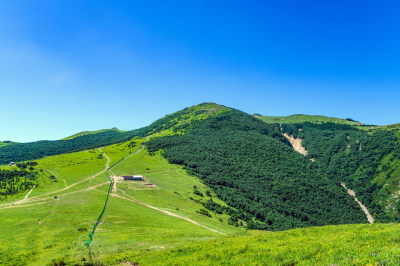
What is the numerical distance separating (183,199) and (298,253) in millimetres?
69271

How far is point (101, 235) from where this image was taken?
43406 millimetres

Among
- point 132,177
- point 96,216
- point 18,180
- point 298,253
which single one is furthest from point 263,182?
point 298,253

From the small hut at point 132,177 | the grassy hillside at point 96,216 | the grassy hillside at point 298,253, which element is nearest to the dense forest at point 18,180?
the grassy hillside at point 96,216

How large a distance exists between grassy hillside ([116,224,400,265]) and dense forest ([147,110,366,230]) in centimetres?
5911

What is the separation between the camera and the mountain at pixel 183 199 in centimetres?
3425

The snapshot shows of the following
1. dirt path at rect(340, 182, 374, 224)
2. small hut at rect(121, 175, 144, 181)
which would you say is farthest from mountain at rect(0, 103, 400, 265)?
small hut at rect(121, 175, 144, 181)

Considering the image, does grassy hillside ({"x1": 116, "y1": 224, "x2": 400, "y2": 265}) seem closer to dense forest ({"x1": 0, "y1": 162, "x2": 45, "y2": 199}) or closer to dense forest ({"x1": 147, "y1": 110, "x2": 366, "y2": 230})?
dense forest ({"x1": 147, "y1": 110, "x2": 366, "y2": 230})

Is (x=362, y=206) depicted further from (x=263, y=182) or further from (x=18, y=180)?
(x=18, y=180)

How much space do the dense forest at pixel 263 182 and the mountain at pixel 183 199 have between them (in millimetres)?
804

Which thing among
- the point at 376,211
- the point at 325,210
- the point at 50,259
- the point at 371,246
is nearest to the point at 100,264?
the point at 50,259

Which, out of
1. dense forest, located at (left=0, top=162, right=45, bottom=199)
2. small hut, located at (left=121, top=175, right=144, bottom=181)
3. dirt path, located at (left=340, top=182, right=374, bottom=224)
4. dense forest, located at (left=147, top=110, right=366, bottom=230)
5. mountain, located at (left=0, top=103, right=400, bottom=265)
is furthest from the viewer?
dirt path, located at (left=340, top=182, right=374, bottom=224)

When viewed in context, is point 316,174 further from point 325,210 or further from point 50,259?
point 50,259

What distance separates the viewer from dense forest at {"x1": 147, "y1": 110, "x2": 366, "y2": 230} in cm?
10536

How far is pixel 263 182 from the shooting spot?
14038cm
